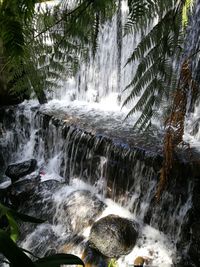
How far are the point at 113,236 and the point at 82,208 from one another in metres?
0.79

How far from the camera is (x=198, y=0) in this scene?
4.88 m

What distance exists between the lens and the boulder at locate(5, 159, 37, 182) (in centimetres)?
535

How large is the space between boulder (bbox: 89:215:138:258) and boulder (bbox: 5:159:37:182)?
212cm

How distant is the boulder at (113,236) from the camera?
3.50m

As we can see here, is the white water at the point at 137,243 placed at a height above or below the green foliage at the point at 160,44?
below

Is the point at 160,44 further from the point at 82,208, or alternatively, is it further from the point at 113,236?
the point at 82,208

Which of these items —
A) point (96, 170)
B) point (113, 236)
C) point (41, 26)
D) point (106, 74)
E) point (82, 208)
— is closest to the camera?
point (41, 26)

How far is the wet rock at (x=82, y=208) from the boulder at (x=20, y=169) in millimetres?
1214

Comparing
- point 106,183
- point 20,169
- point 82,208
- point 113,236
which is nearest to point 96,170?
point 106,183

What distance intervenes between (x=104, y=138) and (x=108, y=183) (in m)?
0.66

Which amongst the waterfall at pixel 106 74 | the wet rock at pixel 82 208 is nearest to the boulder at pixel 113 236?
the wet rock at pixel 82 208

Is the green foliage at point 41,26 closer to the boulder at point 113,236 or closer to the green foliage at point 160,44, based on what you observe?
the green foliage at point 160,44

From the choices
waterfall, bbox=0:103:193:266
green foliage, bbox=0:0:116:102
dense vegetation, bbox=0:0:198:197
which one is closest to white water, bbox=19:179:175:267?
waterfall, bbox=0:103:193:266

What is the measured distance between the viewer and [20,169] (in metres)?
5.44
